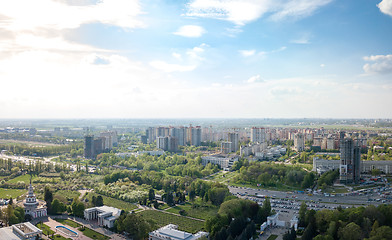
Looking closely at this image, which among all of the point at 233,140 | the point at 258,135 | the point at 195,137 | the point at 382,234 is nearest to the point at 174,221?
the point at 382,234

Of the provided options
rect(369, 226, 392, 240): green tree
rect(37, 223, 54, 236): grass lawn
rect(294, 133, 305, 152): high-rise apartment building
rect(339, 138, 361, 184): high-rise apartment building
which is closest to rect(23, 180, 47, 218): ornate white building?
rect(37, 223, 54, 236): grass lawn

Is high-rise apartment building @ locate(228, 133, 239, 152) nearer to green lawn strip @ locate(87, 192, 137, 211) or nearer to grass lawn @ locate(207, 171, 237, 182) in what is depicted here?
grass lawn @ locate(207, 171, 237, 182)

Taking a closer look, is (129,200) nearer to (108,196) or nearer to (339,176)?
(108,196)

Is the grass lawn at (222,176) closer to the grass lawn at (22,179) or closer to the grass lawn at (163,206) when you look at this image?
the grass lawn at (163,206)

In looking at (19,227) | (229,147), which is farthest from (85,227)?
(229,147)

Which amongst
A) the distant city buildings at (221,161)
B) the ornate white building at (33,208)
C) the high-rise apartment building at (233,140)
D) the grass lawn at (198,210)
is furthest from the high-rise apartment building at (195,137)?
the ornate white building at (33,208)

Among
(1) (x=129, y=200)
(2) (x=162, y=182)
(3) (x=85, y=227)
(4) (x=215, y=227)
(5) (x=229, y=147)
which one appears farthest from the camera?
(5) (x=229, y=147)
